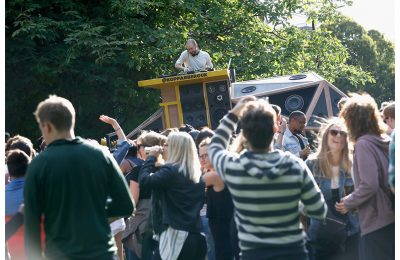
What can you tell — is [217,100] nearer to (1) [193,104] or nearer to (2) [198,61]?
(1) [193,104]

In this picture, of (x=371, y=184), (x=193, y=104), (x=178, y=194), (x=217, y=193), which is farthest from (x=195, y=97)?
(x=371, y=184)

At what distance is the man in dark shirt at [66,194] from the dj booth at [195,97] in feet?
25.7

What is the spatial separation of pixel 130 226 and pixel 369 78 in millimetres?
18566

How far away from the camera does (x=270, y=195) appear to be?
4746 mm

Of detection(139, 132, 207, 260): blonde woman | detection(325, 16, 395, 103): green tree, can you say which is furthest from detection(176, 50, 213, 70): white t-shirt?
detection(325, 16, 395, 103): green tree

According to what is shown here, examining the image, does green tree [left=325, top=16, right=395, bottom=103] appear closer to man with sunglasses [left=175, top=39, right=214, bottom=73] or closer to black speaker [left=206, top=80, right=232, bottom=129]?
man with sunglasses [left=175, top=39, right=214, bottom=73]

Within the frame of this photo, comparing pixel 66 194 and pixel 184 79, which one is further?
pixel 184 79

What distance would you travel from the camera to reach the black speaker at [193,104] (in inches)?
512

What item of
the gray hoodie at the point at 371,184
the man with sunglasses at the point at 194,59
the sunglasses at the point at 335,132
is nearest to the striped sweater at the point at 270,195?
Answer: the gray hoodie at the point at 371,184

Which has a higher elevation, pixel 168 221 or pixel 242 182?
pixel 242 182

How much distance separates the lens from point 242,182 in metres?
4.79

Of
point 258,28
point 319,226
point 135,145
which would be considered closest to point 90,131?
point 258,28

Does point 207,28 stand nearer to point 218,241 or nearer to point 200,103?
point 200,103

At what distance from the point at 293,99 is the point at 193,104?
62.0 inches
